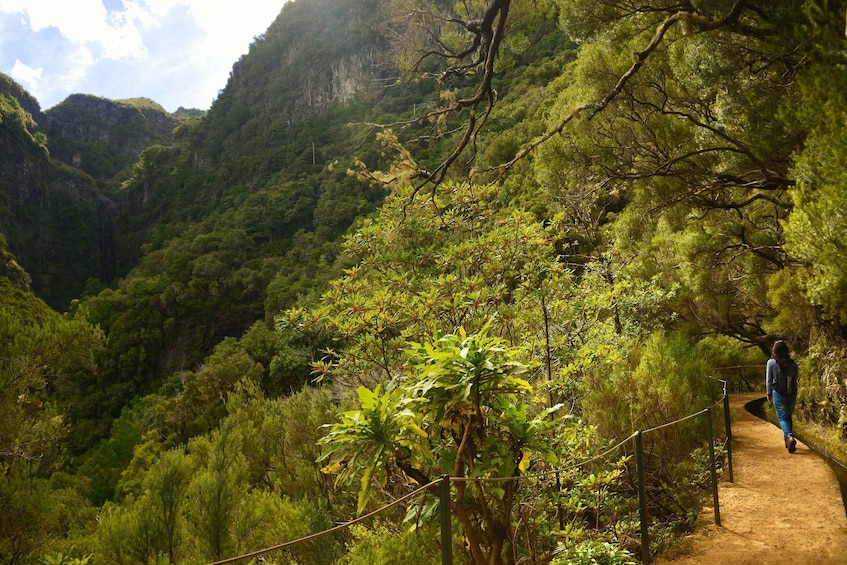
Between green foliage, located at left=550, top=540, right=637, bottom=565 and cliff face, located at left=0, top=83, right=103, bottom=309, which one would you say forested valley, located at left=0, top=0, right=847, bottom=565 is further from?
cliff face, located at left=0, top=83, right=103, bottom=309

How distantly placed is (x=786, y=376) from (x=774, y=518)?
2187 millimetres

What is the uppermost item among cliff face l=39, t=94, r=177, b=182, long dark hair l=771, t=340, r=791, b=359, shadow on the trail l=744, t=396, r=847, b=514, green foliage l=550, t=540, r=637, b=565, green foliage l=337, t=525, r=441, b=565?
cliff face l=39, t=94, r=177, b=182

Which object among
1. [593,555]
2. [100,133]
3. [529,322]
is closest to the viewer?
[593,555]

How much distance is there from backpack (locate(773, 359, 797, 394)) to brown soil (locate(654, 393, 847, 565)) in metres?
0.78

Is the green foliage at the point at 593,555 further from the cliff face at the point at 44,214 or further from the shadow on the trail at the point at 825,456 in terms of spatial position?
the cliff face at the point at 44,214

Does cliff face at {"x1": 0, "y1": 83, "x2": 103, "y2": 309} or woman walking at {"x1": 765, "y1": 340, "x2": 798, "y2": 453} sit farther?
cliff face at {"x1": 0, "y1": 83, "x2": 103, "y2": 309}

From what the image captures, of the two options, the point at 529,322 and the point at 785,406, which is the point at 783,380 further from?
the point at 529,322

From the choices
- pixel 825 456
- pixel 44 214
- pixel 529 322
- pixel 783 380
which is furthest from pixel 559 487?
pixel 44 214

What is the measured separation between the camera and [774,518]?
3.95 metres

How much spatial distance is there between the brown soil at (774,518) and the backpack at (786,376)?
0.78m

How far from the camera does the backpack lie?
5.53 metres

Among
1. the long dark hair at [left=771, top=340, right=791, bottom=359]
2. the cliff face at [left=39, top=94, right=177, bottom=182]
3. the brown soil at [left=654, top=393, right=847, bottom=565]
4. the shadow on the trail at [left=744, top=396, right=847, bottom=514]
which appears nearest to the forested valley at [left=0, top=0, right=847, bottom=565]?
the shadow on the trail at [left=744, top=396, right=847, bottom=514]

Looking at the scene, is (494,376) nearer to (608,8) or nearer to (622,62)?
(608,8)

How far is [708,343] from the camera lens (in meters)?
12.8
